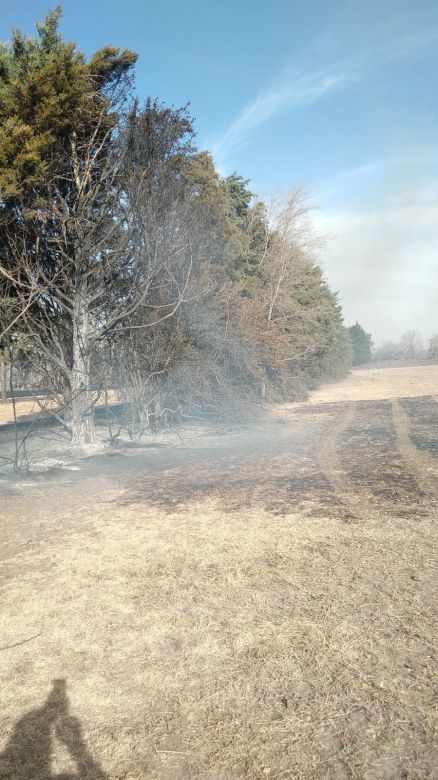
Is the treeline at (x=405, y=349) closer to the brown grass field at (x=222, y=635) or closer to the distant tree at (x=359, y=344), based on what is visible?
the distant tree at (x=359, y=344)

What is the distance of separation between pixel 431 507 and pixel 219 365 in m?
9.71

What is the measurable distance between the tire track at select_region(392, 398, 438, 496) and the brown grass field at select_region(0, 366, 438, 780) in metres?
0.13

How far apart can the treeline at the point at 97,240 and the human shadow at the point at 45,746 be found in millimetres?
5873

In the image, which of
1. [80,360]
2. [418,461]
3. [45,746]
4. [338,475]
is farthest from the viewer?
[80,360]

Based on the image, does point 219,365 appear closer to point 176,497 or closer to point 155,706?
point 176,497

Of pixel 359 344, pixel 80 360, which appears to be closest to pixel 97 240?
pixel 80 360

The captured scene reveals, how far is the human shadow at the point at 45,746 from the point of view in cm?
205

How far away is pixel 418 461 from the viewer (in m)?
7.68

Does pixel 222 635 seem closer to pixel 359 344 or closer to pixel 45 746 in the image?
pixel 45 746

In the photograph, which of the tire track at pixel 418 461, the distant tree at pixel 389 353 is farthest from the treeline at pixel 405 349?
the tire track at pixel 418 461

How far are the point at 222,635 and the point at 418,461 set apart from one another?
5730 millimetres

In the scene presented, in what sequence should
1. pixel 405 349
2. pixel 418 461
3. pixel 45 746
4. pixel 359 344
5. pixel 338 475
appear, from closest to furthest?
pixel 45 746
pixel 338 475
pixel 418 461
pixel 359 344
pixel 405 349

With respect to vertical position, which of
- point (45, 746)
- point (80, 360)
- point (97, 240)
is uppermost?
point (97, 240)

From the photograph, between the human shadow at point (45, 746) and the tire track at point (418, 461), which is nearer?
the human shadow at point (45, 746)
